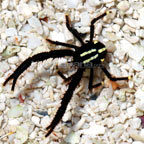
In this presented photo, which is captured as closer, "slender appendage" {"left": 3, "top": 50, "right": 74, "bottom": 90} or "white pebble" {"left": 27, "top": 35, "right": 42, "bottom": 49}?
"slender appendage" {"left": 3, "top": 50, "right": 74, "bottom": 90}

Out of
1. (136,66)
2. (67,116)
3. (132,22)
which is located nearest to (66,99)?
(67,116)

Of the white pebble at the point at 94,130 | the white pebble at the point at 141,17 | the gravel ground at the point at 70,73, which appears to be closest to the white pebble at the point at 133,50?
the gravel ground at the point at 70,73

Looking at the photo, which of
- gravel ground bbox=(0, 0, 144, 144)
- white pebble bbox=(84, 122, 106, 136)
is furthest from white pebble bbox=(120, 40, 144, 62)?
white pebble bbox=(84, 122, 106, 136)

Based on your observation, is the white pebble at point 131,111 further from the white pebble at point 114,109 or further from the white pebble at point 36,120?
the white pebble at point 36,120

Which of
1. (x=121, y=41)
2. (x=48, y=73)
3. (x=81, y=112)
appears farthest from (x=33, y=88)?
(x=121, y=41)

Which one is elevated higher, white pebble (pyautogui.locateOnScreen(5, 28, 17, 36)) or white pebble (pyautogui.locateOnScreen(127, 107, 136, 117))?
white pebble (pyautogui.locateOnScreen(5, 28, 17, 36))

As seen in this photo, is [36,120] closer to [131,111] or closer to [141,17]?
[131,111]

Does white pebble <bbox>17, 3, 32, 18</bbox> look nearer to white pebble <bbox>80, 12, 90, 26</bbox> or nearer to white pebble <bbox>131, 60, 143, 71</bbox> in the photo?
white pebble <bbox>80, 12, 90, 26</bbox>
